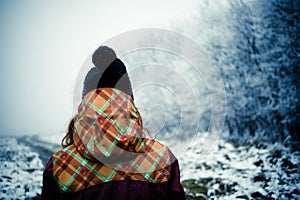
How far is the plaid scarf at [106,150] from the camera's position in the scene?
127 cm

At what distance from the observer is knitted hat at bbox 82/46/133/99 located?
1.44 meters

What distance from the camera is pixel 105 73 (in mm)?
1449

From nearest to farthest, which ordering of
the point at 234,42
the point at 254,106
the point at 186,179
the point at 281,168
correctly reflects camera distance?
1. the point at 281,168
2. the point at 186,179
3. the point at 254,106
4. the point at 234,42

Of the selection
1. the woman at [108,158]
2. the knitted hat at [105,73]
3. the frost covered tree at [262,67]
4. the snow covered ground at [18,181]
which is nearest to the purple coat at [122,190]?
the woman at [108,158]

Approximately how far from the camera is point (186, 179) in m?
5.80

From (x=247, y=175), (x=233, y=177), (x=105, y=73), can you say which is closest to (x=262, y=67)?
(x=247, y=175)

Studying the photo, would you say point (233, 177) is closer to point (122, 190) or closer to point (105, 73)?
point (122, 190)

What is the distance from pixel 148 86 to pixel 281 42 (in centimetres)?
1083

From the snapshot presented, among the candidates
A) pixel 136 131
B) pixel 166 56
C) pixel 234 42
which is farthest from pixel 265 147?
pixel 166 56

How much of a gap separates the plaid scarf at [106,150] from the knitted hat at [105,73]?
0.12 m

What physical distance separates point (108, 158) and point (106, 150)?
2.5 inches

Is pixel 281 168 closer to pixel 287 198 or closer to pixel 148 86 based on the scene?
pixel 287 198

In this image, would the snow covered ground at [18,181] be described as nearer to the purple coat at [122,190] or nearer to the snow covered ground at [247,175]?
the snow covered ground at [247,175]

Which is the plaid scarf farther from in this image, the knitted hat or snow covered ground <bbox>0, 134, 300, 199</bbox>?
snow covered ground <bbox>0, 134, 300, 199</bbox>
